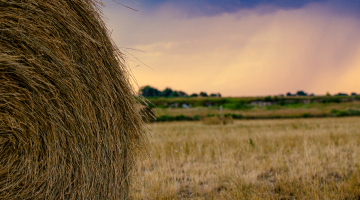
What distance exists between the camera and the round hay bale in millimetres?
2137

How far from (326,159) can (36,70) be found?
17.3 feet

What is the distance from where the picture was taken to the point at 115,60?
2.62m

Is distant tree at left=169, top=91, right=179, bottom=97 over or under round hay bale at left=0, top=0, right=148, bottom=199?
over

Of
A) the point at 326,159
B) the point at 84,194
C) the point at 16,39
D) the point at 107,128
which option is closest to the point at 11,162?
the point at 84,194

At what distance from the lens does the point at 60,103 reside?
7.53 feet

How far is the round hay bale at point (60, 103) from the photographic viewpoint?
2.14 metres

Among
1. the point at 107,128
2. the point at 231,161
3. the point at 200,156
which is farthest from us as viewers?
the point at 200,156

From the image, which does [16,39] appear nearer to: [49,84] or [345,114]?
[49,84]

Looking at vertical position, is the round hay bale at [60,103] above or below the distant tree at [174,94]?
below

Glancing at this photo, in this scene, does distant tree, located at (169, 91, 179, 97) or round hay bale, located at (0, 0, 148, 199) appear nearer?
round hay bale, located at (0, 0, 148, 199)

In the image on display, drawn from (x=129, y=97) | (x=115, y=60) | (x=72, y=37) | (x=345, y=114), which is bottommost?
(x=345, y=114)

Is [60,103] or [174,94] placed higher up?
[174,94]

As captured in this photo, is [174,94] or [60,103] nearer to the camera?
[60,103]

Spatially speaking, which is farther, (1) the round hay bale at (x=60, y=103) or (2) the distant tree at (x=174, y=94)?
(2) the distant tree at (x=174, y=94)
